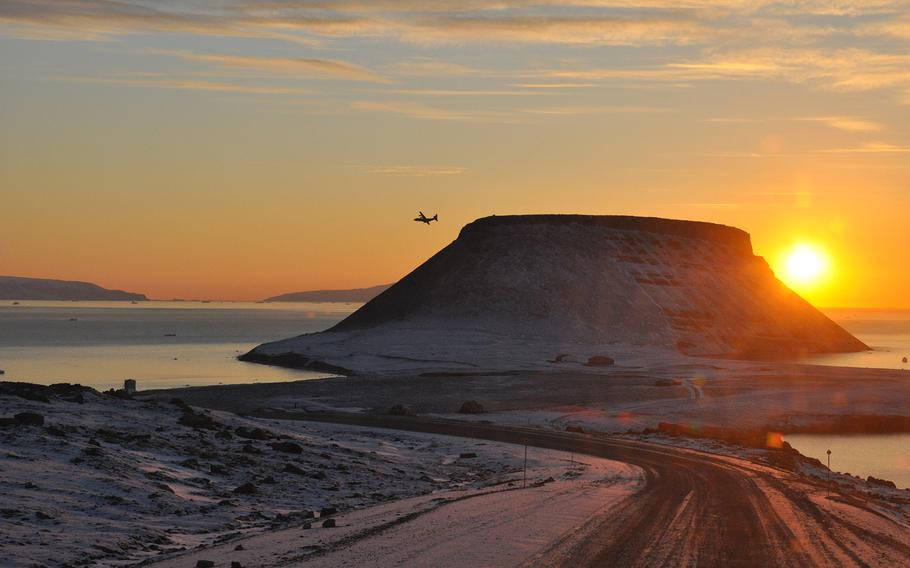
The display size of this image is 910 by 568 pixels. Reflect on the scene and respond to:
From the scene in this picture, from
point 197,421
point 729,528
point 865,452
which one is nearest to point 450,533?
point 729,528

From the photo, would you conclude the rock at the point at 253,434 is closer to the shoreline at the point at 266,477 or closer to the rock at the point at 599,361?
the shoreline at the point at 266,477

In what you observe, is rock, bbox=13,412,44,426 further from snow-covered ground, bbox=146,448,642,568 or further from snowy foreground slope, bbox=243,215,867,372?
snowy foreground slope, bbox=243,215,867,372

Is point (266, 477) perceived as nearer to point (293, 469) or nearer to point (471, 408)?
point (293, 469)

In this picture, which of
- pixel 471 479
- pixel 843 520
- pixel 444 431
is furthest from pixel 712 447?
pixel 843 520

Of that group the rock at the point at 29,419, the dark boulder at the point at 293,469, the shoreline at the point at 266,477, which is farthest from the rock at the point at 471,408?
the rock at the point at 29,419

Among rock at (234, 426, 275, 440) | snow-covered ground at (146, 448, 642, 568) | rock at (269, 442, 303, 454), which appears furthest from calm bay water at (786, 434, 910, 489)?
rock at (234, 426, 275, 440)

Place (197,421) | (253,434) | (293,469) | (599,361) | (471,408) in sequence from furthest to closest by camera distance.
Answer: (599,361) < (471,408) < (253,434) < (197,421) < (293,469)
